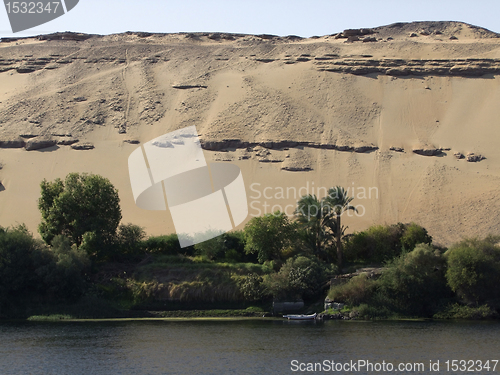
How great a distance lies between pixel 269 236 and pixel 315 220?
2.97 metres

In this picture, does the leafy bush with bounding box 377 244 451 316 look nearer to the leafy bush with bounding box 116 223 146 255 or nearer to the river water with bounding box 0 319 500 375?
the river water with bounding box 0 319 500 375

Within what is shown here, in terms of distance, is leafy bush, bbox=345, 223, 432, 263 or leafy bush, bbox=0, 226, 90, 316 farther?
leafy bush, bbox=345, 223, 432, 263

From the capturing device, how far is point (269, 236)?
37.3 metres

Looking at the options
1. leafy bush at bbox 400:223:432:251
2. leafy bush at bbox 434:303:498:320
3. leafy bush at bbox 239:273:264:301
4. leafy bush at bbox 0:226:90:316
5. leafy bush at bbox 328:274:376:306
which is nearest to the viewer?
leafy bush at bbox 434:303:498:320

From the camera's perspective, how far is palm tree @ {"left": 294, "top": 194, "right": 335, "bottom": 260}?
37156 mm

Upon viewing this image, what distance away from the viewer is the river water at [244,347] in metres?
21.4

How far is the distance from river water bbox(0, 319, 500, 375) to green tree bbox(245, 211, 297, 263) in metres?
7.04

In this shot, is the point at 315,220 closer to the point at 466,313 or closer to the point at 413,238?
the point at 413,238

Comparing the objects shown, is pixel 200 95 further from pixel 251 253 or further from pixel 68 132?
pixel 251 253

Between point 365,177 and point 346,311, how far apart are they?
23830 millimetres

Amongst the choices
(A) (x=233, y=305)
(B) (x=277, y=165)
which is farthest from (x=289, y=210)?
(A) (x=233, y=305)

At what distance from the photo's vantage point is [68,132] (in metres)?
62.0

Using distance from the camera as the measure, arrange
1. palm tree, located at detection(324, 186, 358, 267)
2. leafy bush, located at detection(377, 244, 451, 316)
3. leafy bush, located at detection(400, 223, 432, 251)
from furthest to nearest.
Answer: leafy bush, located at detection(400, 223, 432, 251), palm tree, located at detection(324, 186, 358, 267), leafy bush, located at detection(377, 244, 451, 316)

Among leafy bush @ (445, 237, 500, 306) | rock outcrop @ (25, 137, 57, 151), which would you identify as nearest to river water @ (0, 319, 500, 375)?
leafy bush @ (445, 237, 500, 306)
